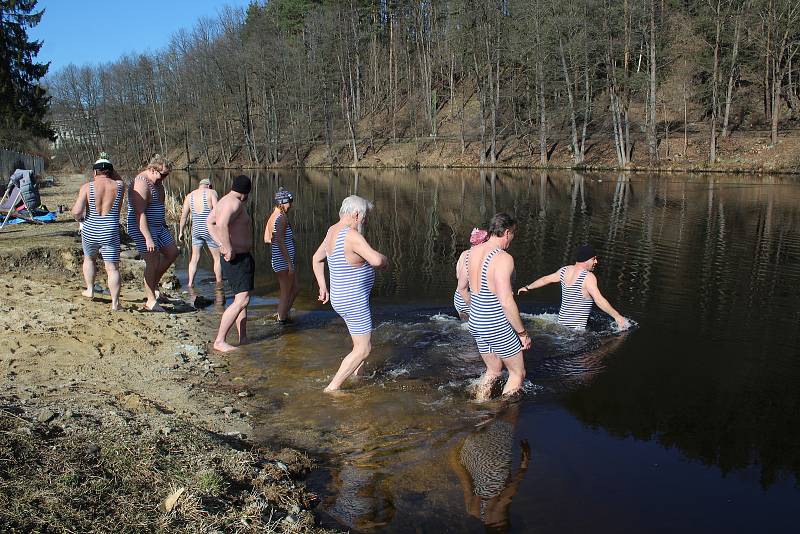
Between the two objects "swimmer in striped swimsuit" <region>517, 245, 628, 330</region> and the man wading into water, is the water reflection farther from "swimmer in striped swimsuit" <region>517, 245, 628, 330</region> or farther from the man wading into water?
the man wading into water

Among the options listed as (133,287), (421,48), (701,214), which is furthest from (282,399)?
(421,48)

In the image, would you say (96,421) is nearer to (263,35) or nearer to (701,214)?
(701,214)

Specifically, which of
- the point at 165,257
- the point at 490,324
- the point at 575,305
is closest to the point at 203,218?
the point at 165,257

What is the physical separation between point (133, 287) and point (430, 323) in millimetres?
5028

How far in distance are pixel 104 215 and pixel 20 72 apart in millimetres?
32371

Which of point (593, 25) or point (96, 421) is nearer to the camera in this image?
point (96, 421)

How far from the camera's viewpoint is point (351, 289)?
6.16 metres

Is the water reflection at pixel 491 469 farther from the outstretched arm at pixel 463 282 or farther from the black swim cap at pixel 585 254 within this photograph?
the black swim cap at pixel 585 254

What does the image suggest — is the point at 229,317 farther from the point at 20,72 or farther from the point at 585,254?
the point at 20,72

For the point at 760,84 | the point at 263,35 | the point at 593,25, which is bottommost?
the point at 760,84

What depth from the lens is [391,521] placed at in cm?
448

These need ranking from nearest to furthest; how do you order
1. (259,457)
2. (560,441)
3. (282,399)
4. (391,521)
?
(391,521)
(259,457)
(560,441)
(282,399)

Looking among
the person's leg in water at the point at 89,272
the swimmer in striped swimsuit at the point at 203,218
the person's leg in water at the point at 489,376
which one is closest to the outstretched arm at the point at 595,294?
the person's leg in water at the point at 489,376

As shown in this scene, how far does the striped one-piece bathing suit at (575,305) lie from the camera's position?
9.03 meters
